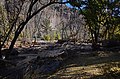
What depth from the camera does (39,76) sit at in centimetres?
1312

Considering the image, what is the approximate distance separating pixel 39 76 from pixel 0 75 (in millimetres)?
3763

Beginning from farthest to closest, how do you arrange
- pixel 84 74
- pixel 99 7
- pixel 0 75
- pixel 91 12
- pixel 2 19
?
pixel 2 19 → pixel 0 75 → pixel 91 12 → pixel 99 7 → pixel 84 74

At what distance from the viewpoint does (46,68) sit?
48.6ft

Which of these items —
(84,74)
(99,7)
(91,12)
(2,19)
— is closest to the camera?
(84,74)

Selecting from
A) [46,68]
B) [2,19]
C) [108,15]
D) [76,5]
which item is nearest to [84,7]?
[76,5]

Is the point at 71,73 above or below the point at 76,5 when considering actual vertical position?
below

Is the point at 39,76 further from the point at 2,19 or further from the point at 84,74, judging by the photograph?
the point at 2,19

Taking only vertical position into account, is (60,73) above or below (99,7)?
below

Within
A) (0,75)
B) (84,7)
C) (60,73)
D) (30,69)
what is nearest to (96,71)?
(60,73)

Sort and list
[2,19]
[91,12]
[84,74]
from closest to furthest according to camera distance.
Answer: [84,74] < [91,12] < [2,19]

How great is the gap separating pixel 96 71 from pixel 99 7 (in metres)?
3.15

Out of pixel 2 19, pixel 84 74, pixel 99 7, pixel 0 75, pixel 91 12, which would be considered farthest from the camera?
pixel 2 19

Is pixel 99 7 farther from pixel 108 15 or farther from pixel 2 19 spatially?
pixel 2 19

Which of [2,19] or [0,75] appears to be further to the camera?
[2,19]
